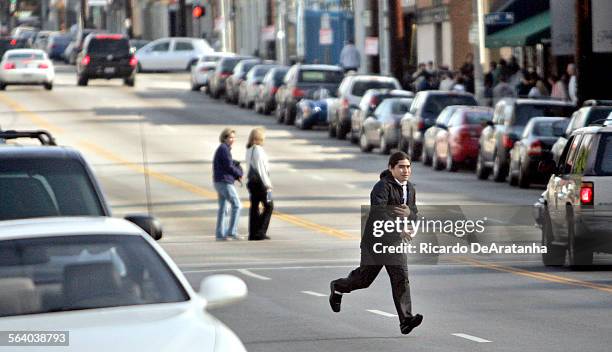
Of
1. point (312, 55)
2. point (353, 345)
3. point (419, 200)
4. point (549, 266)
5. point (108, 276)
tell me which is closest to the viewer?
point (108, 276)

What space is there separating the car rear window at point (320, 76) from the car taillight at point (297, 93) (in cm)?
41

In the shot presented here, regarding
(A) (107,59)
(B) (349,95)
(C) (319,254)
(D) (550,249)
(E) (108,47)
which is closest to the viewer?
(D) (550,249)

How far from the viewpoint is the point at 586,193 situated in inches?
772

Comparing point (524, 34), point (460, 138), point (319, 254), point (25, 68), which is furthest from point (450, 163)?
point (25, 68)

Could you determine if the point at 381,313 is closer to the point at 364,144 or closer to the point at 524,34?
the point at 364,144

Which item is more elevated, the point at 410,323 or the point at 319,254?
the point at 410,323

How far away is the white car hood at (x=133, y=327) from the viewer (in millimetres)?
8023

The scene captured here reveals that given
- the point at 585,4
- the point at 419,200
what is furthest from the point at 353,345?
the point at 585,4

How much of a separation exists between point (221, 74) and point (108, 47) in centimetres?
668

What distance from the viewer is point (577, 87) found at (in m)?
38.1

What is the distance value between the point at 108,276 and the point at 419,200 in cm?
2253

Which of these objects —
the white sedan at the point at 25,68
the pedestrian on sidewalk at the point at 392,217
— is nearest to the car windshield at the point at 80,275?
the pedestrian on sidewalk at the point at 392,217

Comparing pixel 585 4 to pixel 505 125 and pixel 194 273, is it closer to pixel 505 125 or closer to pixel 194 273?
pixel 505 125

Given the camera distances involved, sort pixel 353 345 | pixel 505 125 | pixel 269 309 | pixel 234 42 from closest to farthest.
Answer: pixel 353 345
pixel 269 309
pixel 505 125
pixel 234 42
